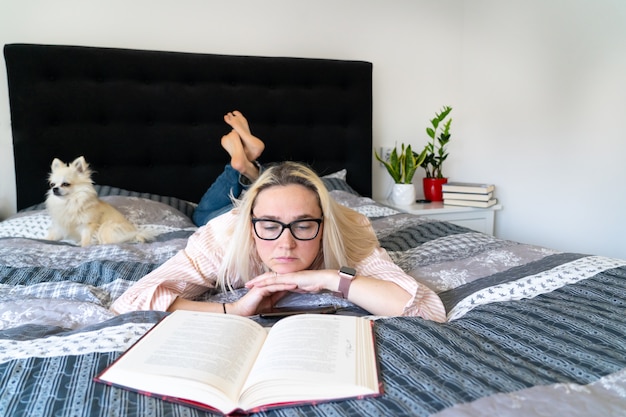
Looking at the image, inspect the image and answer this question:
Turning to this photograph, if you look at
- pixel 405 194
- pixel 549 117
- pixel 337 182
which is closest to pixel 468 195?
pixel 405 194

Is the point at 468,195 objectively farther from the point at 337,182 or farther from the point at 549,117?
the point at 337,182

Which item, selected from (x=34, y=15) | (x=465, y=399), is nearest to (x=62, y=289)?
(x=465, y=399)

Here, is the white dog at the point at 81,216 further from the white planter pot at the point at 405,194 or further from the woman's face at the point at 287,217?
the white planter pot at the point at 405,194

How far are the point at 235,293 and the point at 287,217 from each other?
30 cm

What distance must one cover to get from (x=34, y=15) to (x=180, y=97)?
0.81 meters

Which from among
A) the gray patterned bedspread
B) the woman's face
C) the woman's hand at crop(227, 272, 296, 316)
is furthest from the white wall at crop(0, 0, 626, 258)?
the woman's hand at crop(227, 272, 296, 316)

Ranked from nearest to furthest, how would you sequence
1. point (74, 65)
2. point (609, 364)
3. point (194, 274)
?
point (609, 364)
point (194, 274)
point (74, 65)

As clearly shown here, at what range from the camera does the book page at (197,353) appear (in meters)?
0.56

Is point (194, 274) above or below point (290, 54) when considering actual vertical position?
below

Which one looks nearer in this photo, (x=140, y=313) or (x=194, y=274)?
(x=140, y=313)

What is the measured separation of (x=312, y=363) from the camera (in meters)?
0.59

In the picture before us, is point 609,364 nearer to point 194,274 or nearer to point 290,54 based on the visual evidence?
point 194,274

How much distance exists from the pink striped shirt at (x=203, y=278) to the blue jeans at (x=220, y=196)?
0.86 m

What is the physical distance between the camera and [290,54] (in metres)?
2.68
